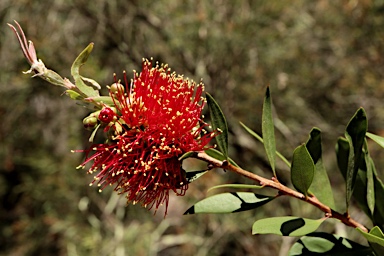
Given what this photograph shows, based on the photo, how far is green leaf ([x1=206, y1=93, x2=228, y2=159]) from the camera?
75cm

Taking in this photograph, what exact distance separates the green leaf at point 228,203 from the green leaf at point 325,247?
9 centimetres

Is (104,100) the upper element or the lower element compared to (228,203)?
upper

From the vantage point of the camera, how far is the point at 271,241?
7.75 ft

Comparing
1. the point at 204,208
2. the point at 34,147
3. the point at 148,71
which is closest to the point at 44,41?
the point at 34,147

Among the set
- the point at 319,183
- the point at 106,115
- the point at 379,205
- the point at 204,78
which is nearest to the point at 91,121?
the point at 106,115

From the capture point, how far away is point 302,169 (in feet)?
2.37

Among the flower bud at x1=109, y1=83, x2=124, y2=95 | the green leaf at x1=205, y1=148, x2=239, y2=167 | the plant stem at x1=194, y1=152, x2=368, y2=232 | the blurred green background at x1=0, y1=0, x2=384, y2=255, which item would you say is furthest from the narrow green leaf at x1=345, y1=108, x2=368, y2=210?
the blurred green background at x1=0, y1=0, x2=384, y2=255

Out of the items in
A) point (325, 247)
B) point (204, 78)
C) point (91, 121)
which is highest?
point (91, 121)

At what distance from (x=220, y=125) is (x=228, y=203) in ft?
0.39

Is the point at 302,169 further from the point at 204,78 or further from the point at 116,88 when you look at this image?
the point at 204,78

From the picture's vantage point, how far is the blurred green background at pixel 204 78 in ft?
7.49

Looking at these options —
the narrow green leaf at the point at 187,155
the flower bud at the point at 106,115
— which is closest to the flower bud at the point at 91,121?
the flower bud at the point at 106,115

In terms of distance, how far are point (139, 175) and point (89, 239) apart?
151 cm

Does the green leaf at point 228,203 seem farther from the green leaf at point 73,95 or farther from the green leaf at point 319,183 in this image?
the green leaf at point 73,95
